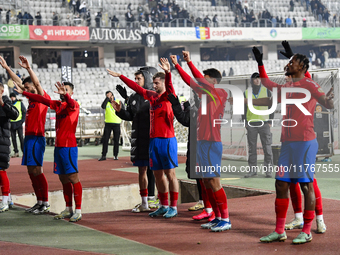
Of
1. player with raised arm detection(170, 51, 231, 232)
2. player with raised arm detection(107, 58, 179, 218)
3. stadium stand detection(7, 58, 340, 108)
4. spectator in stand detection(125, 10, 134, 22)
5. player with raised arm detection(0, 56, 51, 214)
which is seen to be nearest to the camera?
player with raised arm detection(170, 51, 231, 232)

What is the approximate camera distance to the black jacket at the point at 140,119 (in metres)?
6.86

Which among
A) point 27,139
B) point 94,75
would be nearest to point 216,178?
point 27,139

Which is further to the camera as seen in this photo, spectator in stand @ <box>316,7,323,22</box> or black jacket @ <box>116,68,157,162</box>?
spectator in stand @ <box>316,7,323,22</box>

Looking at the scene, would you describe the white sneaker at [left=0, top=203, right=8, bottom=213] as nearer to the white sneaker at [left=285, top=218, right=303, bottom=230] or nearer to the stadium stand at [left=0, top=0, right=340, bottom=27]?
the white sneaker at [left=285, top=218, right=303, bottom=230]

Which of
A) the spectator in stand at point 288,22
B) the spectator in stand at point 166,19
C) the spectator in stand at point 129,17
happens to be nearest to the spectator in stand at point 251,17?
the spectator in stand at point 288,22

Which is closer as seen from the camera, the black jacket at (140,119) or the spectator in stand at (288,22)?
the black jacket at (140,119)

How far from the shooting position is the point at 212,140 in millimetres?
5383

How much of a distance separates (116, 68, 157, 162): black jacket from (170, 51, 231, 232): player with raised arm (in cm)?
149

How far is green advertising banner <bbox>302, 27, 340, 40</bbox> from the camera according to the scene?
47.8 metres

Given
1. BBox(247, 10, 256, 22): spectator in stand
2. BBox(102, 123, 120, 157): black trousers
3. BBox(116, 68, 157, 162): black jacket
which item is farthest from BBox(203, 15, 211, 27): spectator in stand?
BBox(116, 68, 157, 162): black jacket

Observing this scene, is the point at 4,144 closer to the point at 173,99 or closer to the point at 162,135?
the point at 162,135

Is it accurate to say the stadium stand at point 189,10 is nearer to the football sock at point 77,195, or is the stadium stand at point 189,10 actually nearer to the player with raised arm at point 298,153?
the football sock at point 77,195

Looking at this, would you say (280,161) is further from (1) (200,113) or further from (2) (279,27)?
(2) (279,27)

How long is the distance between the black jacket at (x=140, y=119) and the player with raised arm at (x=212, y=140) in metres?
1.49
